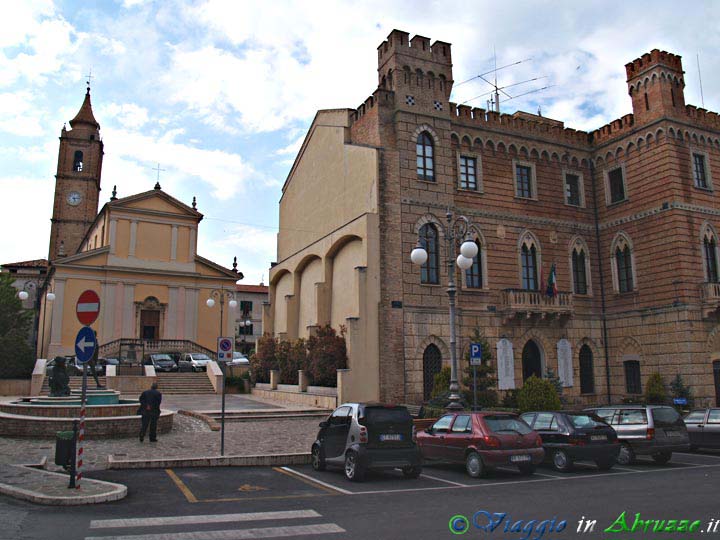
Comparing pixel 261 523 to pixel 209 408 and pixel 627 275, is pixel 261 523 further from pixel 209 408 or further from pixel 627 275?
pixel 627 275

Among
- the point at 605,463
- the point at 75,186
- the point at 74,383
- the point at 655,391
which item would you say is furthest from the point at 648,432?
the point at 75,186

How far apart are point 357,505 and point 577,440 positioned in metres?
6.22

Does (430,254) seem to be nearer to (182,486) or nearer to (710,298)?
(710,298)

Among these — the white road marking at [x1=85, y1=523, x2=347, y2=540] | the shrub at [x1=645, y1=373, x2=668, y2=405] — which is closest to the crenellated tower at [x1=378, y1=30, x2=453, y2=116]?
the shrub at [x1=645, y1=373, x2=668, y2=405]

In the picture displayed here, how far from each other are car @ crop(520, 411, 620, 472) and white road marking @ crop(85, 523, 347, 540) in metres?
7.37

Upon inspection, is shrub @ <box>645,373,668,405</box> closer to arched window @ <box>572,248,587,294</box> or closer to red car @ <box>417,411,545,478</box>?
arched window @ <box>572,248,587,294</box>

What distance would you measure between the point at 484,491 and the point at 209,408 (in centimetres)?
1578

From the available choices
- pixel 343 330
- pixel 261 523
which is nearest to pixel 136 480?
pixel 261 523

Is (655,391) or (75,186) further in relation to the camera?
(75,186)

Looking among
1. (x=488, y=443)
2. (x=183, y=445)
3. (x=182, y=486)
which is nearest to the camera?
(x=182, y=486)

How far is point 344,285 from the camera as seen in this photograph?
28.4 meters

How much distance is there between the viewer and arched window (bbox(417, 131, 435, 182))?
89.9 feet

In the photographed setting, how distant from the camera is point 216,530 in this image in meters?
7.69

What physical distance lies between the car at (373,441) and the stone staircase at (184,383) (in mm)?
21225
